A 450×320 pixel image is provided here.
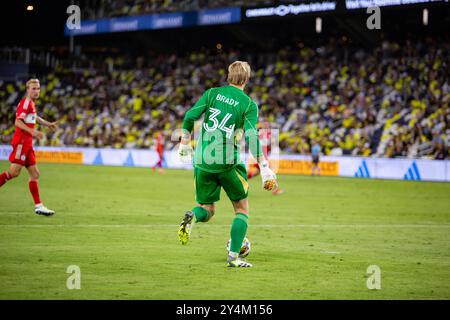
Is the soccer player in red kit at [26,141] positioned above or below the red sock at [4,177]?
above

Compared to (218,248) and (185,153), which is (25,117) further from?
(185,153)

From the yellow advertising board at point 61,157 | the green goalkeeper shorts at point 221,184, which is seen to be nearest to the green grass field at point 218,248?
the green goalkeeper shorts at point 221,184

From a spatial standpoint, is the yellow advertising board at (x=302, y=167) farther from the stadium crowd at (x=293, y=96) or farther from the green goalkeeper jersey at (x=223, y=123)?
the green goalkeeper jersey at (x=223, y=123)

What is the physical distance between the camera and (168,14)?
166 feet

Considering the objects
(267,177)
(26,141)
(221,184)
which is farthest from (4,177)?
(267,177)

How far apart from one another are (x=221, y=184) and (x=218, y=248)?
83.1 inches

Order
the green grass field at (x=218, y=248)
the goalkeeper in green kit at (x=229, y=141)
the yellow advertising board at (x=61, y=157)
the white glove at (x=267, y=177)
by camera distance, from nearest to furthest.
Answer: the green grass field at (x=218, y=248) → the white glove at (x=267, y=177) → the goalkeeper in green kit at (x=229, y=141) → the yellow advertising board at (x=61, y=157)

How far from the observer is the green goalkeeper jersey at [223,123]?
10195 millimetres

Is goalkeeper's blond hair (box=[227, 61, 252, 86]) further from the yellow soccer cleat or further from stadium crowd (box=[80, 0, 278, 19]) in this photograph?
stadium crowd (box=[80, 0, 278, 19])

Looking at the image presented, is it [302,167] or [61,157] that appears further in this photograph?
[61,157]

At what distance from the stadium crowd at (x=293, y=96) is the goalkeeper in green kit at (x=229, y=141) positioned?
86.1 feet

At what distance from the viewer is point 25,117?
16.3 m
